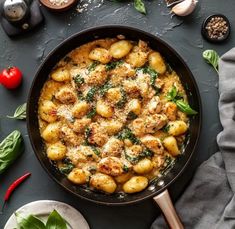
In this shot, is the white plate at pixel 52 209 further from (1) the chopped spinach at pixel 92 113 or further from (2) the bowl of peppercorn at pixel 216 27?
(2) the bowl of peppercorn at pixel 216 27

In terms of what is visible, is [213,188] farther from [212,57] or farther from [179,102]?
[212,57]

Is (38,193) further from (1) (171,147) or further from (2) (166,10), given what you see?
(2) (166,10)

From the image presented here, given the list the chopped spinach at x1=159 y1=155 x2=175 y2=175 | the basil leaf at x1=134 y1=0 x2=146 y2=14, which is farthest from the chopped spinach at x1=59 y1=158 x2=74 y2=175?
the basil leaf at x1=134 y1=0 x2=146 y2=14

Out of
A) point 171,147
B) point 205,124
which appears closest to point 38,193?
point 171,147

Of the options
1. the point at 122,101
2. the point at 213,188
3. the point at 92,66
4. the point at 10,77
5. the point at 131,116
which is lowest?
the point at 213,188

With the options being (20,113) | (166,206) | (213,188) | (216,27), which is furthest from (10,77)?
(213,188)

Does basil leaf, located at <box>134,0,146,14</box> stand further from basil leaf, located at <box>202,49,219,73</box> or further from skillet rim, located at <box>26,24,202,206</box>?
basil leaf, located at <box>202,49,219,73</box>
